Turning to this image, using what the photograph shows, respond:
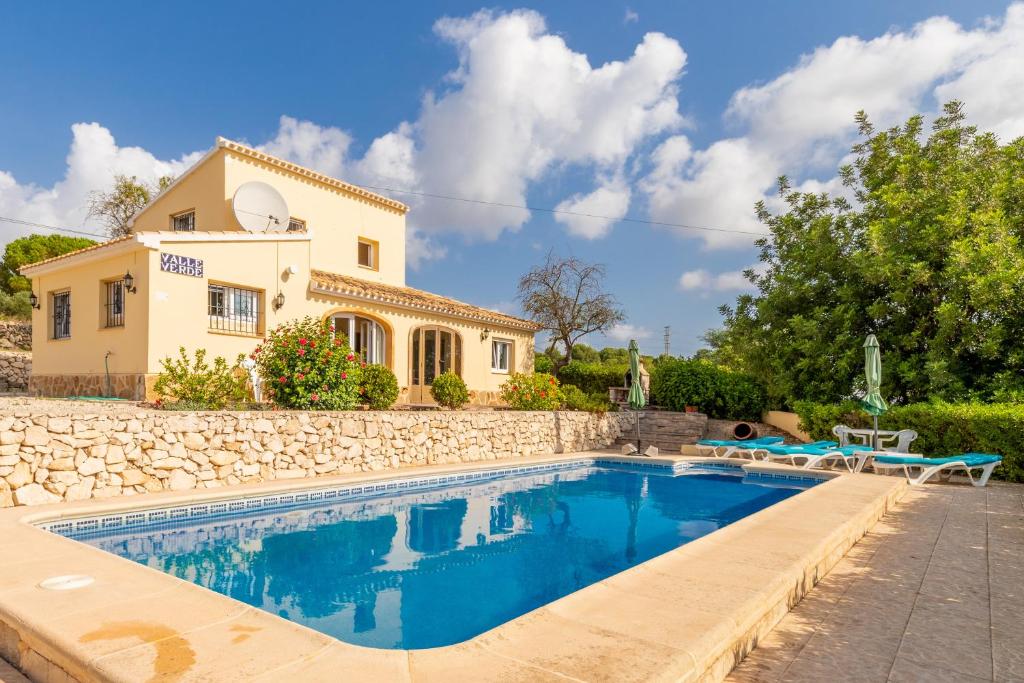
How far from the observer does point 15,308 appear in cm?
2523

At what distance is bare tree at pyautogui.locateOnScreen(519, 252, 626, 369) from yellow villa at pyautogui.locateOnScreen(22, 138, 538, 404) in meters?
8.19

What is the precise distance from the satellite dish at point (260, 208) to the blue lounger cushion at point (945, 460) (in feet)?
51.3

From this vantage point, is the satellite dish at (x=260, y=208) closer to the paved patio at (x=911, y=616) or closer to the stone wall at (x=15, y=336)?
the stone wall at (x=15, y=336)

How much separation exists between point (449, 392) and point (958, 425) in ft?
37.2

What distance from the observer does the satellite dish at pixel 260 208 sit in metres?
15.9

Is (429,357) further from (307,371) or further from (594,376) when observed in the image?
(594,376)

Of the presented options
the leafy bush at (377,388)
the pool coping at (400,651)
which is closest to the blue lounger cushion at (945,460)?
the pool coping at (400,651)

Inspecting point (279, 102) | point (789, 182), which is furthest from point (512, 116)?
point (789, 182)

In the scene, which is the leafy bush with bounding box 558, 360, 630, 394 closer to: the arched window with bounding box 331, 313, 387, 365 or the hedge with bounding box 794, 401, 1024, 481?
the arched window with bounding box 331, 313, 387, 365

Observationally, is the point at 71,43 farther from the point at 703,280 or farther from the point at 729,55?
the point at 703,280

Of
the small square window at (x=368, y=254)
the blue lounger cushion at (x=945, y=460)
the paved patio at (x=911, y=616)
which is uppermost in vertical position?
the small square window at (x=368, y=254)

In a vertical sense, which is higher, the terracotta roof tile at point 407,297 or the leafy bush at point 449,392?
the terracotta roof tile at point 407,297

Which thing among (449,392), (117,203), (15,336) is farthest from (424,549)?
(117,203)

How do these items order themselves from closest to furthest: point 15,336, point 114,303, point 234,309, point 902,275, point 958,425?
A: 1. point 958,425
2. point 114,303
3. point 234,309
4. point 902,275
5. point 15,336
